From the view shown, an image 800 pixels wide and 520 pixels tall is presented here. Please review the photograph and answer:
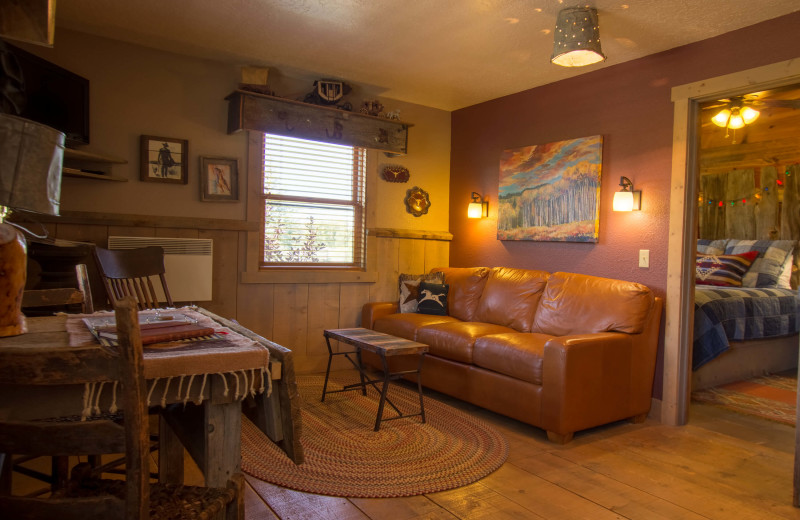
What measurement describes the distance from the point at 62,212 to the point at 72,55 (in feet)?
3.35

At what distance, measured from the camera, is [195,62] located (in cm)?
395

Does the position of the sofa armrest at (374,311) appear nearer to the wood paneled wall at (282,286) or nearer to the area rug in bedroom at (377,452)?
the wood paneled wall at (282,286)

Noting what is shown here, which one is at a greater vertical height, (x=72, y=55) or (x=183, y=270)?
(x=72, y=55)

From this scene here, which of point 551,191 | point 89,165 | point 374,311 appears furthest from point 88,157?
point 551,191

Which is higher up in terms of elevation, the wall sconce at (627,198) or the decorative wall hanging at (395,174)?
the decorative wall hanging at (395,174)

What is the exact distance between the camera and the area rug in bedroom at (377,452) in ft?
7.93

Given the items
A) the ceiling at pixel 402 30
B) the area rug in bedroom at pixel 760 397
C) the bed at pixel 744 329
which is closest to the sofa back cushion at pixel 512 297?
the bed at pixel 744 329

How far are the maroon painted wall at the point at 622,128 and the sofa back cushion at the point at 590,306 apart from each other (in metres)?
0.31

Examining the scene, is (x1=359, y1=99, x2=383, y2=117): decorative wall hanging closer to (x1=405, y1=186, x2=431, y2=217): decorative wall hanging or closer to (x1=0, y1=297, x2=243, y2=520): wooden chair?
(x1=405, y1=186, x2=431, y2=217): decorative wall hanging

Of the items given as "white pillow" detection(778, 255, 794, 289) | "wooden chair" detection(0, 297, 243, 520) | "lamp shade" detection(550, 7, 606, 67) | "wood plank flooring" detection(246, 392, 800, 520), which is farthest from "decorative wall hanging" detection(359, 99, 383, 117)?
"white pillow" detection(778, 255, 794, 289)

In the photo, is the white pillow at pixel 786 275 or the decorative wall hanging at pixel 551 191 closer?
the decorative wall hanging at pixel 551 191

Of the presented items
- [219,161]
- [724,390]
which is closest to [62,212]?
[219,161]

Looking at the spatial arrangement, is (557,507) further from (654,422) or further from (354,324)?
(354,324)

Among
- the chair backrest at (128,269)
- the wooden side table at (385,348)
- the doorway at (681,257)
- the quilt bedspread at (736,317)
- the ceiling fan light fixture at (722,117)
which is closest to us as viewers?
the chair backrest at (128,269)
